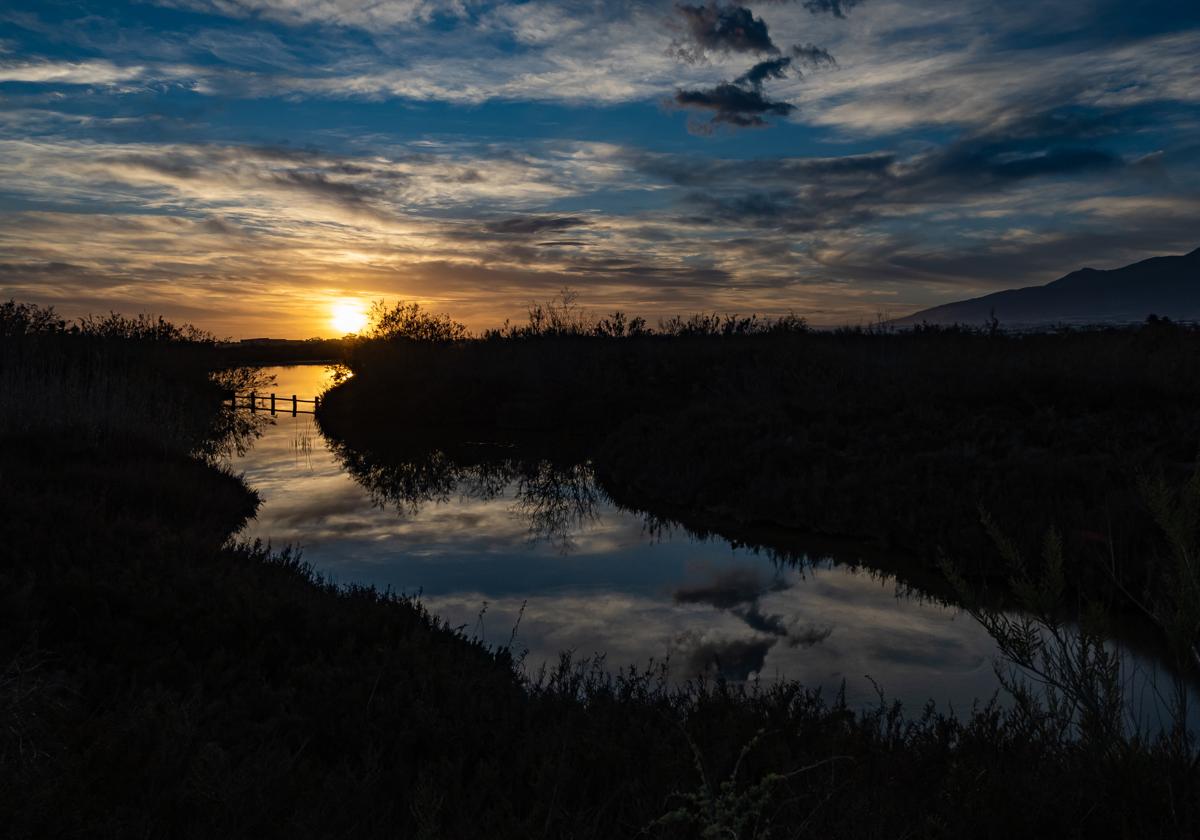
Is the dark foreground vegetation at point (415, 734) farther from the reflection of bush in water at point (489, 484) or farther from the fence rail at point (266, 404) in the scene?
the fence rail at point (266, 404)

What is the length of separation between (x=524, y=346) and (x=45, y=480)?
82.0ft

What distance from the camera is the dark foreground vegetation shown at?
13.5 feet

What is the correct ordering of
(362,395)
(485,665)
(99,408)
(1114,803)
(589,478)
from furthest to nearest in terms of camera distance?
(362,395), (589,478), (99,408), (485,665), (1114,803)

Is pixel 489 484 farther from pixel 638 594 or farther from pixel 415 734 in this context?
pixel 415 734

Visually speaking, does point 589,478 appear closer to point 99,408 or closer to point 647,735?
point 99,408

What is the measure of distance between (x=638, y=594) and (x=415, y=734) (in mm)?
6584

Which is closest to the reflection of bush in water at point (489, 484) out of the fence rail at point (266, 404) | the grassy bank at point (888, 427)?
the grassy bank at point (888, 427)

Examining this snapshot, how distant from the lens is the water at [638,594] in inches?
364

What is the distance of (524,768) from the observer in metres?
5.07

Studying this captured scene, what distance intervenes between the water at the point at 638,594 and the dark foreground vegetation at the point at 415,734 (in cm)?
114

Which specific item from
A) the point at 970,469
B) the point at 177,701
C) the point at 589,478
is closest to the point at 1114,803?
the point at 177,701

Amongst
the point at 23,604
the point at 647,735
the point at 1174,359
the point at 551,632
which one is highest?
the point at 1174,359

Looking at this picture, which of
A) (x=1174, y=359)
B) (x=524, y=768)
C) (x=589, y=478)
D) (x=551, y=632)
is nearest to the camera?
(x=524, y=768)

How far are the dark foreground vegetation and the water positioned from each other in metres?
1.14
